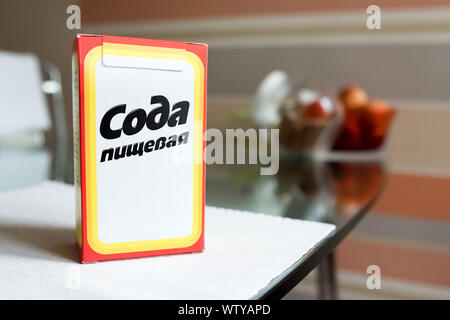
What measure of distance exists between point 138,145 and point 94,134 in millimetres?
37

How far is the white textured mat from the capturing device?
320 millimetres

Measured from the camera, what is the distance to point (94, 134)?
37 cm

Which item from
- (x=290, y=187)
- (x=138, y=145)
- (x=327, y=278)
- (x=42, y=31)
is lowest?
(x=327, y=278)

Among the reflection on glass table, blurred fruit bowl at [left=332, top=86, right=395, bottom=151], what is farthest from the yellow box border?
blurred fruit bowl at [left=332, top=86, right=395, bottom=151]

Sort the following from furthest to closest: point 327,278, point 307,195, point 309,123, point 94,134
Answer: point 309,123, point 327,278, point 307,195, point 94,134

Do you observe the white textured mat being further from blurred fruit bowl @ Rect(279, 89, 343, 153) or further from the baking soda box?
blurred fruit bowl @ Rect(279, 89, 343, 153)

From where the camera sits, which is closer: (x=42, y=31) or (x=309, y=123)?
(x=309, y=123)

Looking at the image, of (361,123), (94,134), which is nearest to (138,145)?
(94,134)

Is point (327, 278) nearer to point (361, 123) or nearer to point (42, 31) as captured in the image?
point (361, 123)

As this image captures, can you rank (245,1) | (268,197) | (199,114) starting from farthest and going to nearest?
(245,1) → (268,197) → (199,114)

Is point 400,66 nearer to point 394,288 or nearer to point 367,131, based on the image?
point 367,131
